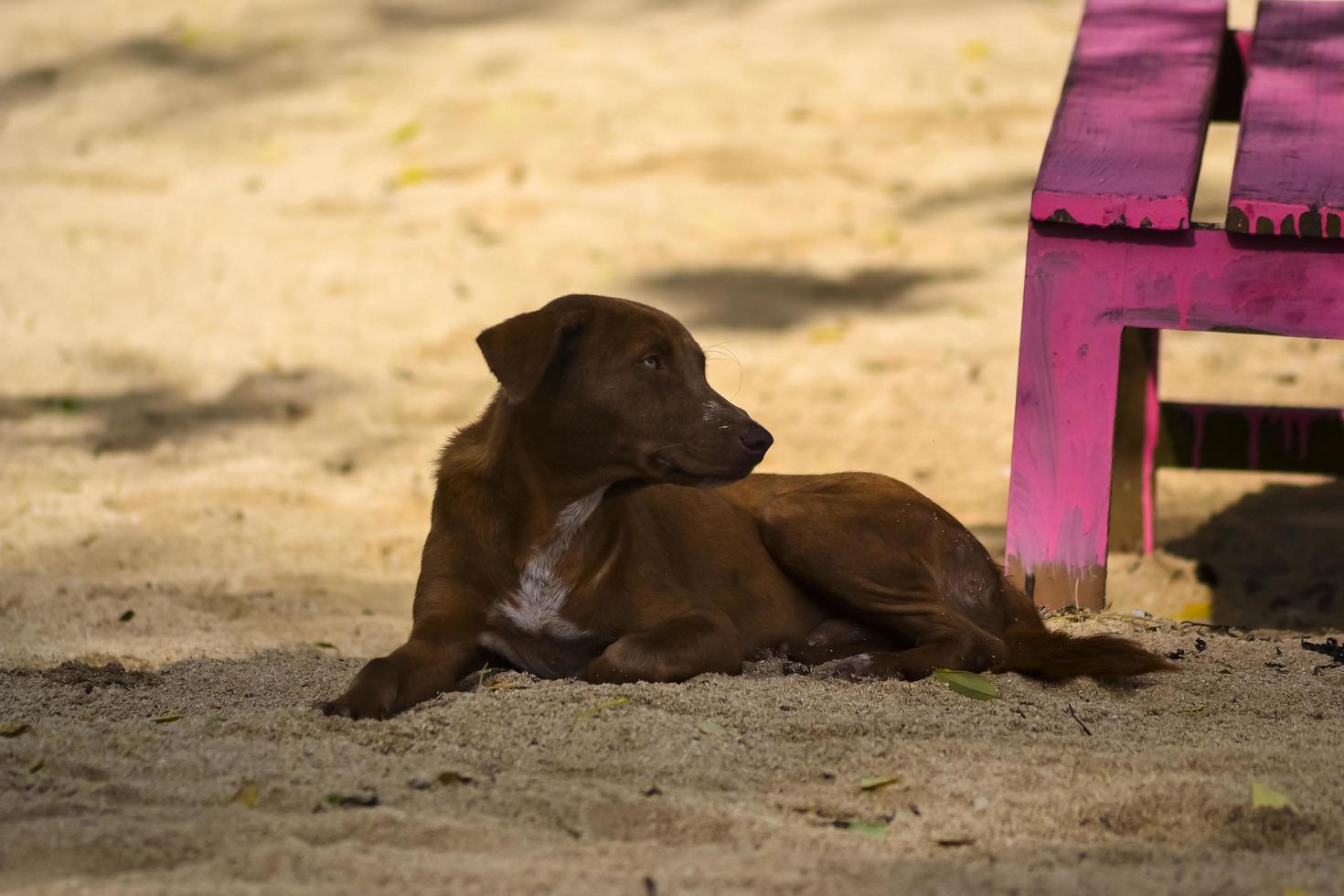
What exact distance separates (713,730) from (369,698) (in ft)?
2.87

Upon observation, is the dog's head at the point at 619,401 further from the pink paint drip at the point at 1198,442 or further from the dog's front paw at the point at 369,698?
the pink paint drip at the point at 1198,442

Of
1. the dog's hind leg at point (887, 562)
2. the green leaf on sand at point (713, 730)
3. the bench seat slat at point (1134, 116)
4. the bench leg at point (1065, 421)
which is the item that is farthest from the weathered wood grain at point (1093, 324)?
the green leaf on sand at point (713, 730)

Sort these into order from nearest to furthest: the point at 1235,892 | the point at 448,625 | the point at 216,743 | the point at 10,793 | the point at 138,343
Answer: the point at 1235,892, the point at 10,793, the point at 216,743, the point at 448,625, the point at 138,343

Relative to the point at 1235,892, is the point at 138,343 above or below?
below

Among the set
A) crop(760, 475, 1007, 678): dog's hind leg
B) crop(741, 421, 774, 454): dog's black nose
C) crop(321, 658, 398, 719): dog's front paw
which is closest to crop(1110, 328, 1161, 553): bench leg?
crop(760, 475, 1007, 678): dog's hind leg

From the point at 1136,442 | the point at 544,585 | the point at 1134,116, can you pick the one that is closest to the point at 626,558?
the point at 544,585

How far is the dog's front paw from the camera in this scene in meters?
4.19

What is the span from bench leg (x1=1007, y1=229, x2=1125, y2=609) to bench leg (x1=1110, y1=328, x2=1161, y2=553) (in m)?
1.49

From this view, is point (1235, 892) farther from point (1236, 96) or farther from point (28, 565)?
point (28, 565)

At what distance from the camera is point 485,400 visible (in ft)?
28.3

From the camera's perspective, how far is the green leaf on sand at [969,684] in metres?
4.52

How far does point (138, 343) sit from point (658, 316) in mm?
5483

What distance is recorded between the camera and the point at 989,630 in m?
5.20

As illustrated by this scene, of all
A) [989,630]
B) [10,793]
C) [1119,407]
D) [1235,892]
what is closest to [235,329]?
[1119,407]
